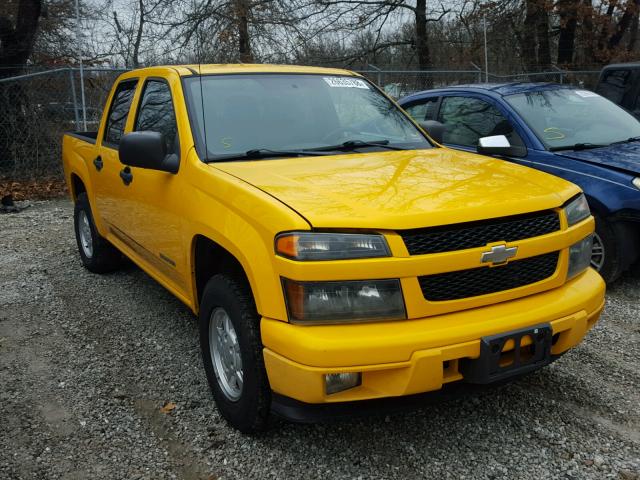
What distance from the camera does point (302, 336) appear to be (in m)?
2.40

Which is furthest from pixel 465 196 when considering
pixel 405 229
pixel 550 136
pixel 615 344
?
pixel 550 136

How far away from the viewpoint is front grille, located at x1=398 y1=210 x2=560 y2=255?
2486mm

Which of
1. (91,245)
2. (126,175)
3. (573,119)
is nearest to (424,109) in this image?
(573,119)

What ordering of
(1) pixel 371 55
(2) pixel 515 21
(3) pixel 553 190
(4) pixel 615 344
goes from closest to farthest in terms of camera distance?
(3) pixel 553 190
(4) pixel 615 344
(2) pixel 515 21
(1) pixel 371 55

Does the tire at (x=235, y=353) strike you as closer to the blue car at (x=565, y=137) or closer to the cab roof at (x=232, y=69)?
the cab roof at (x=232, y=69)

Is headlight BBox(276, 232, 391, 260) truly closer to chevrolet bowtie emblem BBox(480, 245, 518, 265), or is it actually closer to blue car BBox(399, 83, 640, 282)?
chevrolet bowtie emblem BBox(480, 245, 518, 265)

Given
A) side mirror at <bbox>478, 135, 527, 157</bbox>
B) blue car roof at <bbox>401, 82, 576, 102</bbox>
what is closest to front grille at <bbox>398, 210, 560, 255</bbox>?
side mirror at <bbox>478, 135, 527, 157</bbox>

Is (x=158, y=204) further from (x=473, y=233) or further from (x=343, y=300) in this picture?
(x=473, y=233)

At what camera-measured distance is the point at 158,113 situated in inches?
160

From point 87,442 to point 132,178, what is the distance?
5.93 feet

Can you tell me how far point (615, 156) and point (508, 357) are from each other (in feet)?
10.3

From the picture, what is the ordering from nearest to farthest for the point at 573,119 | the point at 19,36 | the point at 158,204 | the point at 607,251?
the point at 158,204, the point at 607,251, the point at 573,119, the point at 19,36

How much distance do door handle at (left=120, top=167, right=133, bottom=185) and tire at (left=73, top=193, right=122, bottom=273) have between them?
4.47 feet

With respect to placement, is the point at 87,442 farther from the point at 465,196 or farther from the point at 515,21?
the point at 515,21
